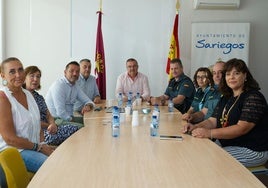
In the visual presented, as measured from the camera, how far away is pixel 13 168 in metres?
1.66

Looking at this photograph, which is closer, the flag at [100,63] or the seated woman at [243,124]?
the seated woman at [243,124]

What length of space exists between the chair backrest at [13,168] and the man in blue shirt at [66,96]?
182 centimetres

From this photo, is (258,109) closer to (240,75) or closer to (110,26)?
(240,75)

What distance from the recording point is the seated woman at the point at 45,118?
3070mm

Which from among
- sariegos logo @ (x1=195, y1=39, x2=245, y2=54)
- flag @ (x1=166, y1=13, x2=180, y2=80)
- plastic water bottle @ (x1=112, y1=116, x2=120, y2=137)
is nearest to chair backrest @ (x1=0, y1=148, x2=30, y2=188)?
plastic water bottle @ (x1=112, y1=116, x2=120, y2=137)

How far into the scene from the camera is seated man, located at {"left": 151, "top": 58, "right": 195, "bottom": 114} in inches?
171

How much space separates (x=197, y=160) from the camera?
5.75 feet

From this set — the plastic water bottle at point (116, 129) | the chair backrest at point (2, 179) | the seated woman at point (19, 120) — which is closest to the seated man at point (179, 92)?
the plastic water bottle at point (116, 129)

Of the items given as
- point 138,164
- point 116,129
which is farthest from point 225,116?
point 138,164

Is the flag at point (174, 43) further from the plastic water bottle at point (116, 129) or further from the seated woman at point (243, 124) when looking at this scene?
the plastic water bottle at point (116, 129)

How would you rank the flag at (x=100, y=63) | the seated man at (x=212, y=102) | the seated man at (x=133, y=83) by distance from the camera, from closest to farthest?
the seated man at (x=212, y=102), the seated man at (x=133, y=83), the flag at (x=100, y=63)

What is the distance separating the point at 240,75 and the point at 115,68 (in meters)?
3.52

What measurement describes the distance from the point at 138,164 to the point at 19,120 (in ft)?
3.63

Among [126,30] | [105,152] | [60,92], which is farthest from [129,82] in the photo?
[105,152]
